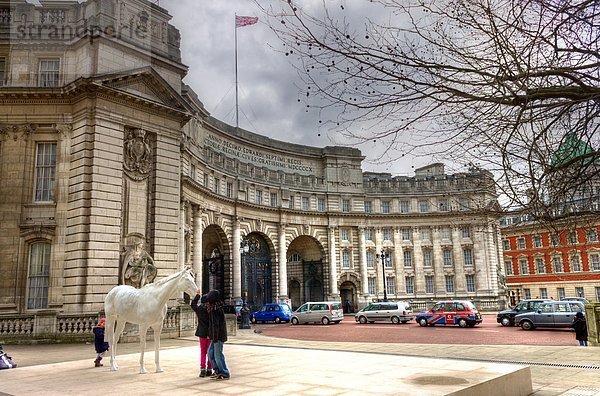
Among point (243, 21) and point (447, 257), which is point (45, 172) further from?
point (447, 257)

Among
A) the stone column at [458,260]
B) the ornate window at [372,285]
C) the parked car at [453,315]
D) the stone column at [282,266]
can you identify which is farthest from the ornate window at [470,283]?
the parked car at [453,315]

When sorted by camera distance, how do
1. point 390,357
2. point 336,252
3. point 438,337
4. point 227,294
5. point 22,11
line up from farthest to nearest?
point 336,252
point 227,294
point 22,11
point 438,337
point 390,357

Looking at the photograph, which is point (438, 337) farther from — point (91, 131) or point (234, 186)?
point (234, 186)

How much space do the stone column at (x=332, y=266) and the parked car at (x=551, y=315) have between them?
27567mm

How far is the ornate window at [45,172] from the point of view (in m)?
24.5

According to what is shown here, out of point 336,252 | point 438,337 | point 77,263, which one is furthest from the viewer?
point 336,252

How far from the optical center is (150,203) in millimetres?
25641

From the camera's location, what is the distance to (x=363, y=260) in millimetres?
56719

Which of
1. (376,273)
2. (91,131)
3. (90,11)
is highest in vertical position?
(90,11)

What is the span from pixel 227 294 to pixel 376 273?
66.9ft

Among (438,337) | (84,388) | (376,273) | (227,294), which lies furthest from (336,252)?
(84,388)

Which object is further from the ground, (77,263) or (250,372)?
(77,263)

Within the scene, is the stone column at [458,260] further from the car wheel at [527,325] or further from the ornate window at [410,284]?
the car wheel at [527,325]

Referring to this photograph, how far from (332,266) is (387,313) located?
18.4m
